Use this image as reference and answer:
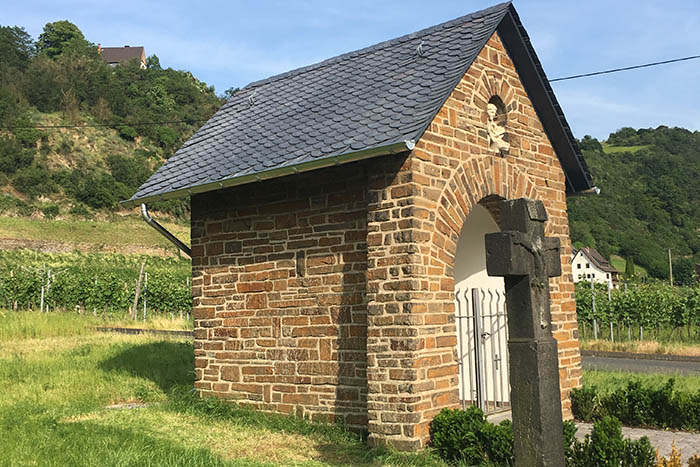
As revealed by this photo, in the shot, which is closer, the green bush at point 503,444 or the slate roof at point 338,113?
the green bush at point 503,444

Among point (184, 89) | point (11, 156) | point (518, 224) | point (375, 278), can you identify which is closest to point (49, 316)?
point (375, 278)

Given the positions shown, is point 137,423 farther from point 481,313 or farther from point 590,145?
point 590,145

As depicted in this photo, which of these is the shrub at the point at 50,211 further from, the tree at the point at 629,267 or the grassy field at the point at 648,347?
the tree at the point at 629,267

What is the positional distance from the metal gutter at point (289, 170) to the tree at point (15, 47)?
229ft

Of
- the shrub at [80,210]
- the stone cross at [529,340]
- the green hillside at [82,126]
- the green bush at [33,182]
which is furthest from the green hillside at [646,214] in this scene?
the stone cross at [529,340]

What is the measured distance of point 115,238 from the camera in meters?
48.8

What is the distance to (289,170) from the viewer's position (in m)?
7.91

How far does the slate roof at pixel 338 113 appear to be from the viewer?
7703 mm

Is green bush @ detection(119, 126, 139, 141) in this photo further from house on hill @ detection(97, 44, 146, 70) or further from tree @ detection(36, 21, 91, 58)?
house on hill @ detection(97, 44, 146, 70)

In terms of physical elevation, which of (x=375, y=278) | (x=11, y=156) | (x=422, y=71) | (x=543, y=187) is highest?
(x=11, y=156)

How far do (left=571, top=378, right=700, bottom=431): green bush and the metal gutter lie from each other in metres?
4.18

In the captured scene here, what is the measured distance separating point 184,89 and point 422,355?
233ft

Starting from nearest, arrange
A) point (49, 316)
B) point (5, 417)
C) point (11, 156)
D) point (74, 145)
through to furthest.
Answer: point (5, 417) → point (49, 316) → point (11, 156) → point (74, 145)

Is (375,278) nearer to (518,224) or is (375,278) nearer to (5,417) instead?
(518,224)
